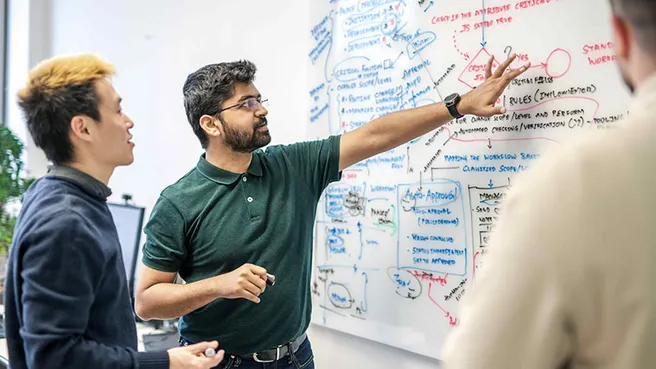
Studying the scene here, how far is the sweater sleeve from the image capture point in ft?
4.00

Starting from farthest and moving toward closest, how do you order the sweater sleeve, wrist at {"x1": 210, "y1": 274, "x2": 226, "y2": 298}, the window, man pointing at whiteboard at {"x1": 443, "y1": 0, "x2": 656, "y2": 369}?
the window < wrist at {"x1": 210, "y1": 274, "x2": 226, "y2": 298} < the sweater sleeve < man pointing at whiteboard at {"x1": 443, "y1": 0, "x2": 656, "y2": 369}

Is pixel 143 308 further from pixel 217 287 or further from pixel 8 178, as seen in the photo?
pixel 8 178

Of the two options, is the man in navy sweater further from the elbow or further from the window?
the window

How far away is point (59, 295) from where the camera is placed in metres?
1.22

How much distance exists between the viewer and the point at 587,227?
0.64 meters

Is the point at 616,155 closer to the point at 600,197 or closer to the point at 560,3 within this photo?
the point at 600,197

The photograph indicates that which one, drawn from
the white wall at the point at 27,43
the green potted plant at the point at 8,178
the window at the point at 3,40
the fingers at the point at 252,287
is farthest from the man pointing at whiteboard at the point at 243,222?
the window at the point at 3,40

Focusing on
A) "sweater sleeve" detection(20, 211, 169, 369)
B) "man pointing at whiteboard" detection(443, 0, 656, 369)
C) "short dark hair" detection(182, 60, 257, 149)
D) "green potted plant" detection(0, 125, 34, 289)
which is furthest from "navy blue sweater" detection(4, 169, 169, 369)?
"green potted plant" detection(0, 125, 34, 289)

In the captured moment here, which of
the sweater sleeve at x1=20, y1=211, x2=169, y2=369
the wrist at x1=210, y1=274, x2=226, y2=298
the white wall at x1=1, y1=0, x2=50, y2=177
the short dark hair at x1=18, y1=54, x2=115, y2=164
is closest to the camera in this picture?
the sweater sleeve at x1=20, y1=211, x2=169, y2=369

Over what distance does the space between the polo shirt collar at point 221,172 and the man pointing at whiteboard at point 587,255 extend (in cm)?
123

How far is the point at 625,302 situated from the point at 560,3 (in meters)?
1.05

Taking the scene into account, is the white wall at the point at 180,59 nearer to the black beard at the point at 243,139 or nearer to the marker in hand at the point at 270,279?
the black beard at the point at 243,139

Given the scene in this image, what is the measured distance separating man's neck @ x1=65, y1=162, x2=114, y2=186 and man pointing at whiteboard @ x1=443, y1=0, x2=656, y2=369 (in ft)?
3.43

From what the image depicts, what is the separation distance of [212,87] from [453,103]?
777mm
